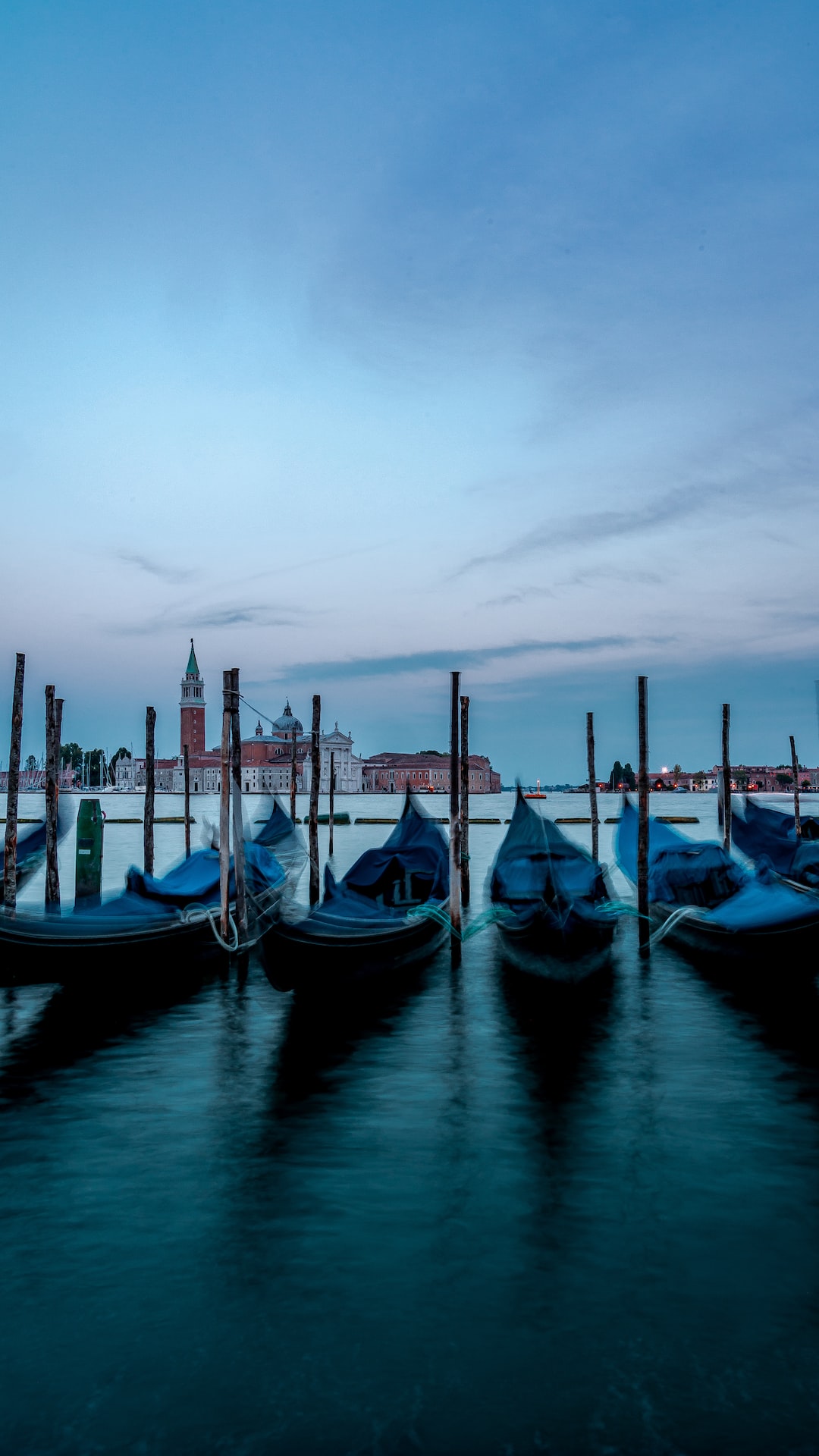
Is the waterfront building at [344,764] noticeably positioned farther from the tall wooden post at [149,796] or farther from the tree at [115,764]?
the tall wooden post at [149,796]

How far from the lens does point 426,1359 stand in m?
3.53

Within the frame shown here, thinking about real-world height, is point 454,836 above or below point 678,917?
above

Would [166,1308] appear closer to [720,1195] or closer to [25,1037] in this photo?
[720,1195]

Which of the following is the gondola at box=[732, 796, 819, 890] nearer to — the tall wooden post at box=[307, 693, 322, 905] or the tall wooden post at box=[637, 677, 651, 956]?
the tall wooden post at box=[637, 677, 651, 956]

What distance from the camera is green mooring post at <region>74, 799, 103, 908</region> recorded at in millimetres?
11867

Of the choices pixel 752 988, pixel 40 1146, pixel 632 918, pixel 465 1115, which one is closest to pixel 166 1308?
pixel 40 1146

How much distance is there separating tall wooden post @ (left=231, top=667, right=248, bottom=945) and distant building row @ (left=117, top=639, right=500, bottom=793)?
8764 cm

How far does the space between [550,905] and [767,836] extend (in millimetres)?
9837

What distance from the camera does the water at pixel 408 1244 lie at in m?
3.25

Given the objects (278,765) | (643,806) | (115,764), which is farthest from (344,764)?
(643,806)

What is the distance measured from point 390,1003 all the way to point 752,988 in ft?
13.3

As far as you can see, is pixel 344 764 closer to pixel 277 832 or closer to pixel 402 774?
pixel 402 774

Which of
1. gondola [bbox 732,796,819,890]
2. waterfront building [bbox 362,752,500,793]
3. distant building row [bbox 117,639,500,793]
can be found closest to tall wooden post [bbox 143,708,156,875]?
gondola [bbox 732,796,819,890]

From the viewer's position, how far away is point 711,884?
12.1 metres
